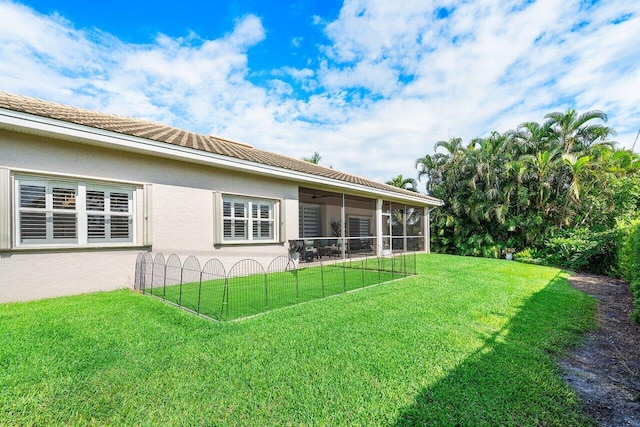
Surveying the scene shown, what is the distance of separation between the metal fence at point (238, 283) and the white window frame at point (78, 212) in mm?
832

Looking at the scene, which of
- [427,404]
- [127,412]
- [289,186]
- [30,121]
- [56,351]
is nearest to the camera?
[127,412]

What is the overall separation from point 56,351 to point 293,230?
25.0 feet

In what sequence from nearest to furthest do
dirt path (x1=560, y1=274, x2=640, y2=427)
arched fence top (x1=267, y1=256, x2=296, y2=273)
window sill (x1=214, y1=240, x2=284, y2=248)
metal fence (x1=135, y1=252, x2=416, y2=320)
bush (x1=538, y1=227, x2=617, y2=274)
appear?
dirt path (x1=560, y1=274, x2=640, y2=427) → metal fence (x1=135, y1=252, x2=416, y2=320) → window sill (x1=214, y1=240, x2=284, y2=248) → arched fence top (x1=267, y1=256, x2=296, y2=273) → bush (x1=538, y1=227, x2=617, y2=274)

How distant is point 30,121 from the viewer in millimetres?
5316

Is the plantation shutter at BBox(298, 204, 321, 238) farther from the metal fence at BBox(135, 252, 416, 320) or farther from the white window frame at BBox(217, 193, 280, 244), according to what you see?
the metal fence at BBox(135, 252, 416, 320)

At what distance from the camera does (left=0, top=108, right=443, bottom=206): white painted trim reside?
530cm

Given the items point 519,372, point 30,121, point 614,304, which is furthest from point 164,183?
point 614,304

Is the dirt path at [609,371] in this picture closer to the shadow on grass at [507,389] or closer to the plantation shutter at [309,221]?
the shadow on grass at [507,389]

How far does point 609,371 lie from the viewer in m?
3.54

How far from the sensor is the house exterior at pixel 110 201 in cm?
561

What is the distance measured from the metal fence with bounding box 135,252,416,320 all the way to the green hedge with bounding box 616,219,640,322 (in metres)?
5.03

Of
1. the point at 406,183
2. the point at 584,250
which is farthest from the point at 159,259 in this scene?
the point at 406,183

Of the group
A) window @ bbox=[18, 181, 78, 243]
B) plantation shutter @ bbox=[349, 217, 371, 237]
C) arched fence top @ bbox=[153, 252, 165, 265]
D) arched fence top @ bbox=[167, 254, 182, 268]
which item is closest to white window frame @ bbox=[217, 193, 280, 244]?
arched fence top @ bbox=[167, 254, 182, 268]

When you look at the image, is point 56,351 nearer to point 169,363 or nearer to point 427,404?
point 169,363
